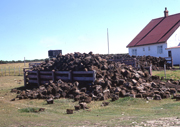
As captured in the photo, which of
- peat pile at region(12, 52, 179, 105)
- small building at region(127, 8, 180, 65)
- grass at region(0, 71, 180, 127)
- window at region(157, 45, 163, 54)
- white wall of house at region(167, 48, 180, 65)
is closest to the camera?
grass at region(0, 71, 180, 127)

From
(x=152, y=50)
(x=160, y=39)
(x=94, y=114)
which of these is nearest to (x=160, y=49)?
(x=160, y=39)

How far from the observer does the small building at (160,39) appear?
38.0 m

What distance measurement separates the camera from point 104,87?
1359cm

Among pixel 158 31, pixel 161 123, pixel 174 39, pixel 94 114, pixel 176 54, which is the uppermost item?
pixel 158 31

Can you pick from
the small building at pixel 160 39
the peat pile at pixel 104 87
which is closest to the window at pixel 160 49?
the small building at pixel 160 39

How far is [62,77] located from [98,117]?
310 inches

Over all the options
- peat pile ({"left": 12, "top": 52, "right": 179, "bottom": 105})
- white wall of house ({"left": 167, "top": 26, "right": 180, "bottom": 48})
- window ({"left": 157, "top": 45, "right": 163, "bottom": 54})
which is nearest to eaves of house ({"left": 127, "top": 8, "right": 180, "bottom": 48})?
white wall of house ({"left": 167, "top": 26, "right": 180, "bottom": 48})

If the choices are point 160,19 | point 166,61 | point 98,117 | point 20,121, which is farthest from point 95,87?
point 160,19

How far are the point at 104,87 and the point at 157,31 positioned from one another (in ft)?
104

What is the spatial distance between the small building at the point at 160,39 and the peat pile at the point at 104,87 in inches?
922

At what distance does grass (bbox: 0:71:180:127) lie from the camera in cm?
765

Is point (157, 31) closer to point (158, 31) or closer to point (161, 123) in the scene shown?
point (158, 31)

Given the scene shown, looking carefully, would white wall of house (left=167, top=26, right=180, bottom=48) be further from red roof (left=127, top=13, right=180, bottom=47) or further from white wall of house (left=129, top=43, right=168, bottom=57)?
white wall of house (left=129, top=43, right=168, bottom=57)

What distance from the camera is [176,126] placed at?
6.41 m
